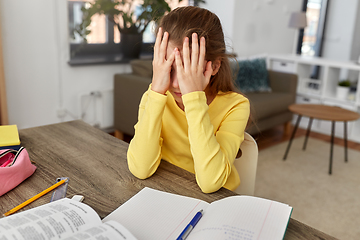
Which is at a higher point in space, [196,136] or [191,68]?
[191,68]

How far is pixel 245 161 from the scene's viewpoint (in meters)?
1.02

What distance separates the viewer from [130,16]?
9.17 ft

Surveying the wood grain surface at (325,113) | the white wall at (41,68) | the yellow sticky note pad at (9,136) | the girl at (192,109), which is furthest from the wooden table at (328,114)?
the yellow sticky note pad at (9,136)

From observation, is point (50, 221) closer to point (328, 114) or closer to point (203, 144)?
point (203, 144)

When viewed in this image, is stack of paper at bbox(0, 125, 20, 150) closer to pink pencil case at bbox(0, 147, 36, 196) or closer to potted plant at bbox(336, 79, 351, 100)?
pink pencil case at bbox(0, 147, 36, 196)

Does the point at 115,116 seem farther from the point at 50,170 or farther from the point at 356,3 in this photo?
the point at 356,3

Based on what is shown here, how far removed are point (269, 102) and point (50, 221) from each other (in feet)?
8.11

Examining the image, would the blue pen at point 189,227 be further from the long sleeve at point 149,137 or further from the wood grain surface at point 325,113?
the wood grain surface at point 325,113

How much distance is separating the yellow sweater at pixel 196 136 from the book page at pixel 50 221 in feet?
0.67

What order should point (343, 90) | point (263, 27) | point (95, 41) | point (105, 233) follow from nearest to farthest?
1. point (105, 233)
2. point (95, 41)
3. point (343, 90)
4. point (263, 27)

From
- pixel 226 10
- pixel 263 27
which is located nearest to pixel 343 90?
pixel 263 27

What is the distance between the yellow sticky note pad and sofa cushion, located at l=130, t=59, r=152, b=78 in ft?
5.49

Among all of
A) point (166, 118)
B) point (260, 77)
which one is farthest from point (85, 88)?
point (166, 118)

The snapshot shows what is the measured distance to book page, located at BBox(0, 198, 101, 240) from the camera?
527 mm
